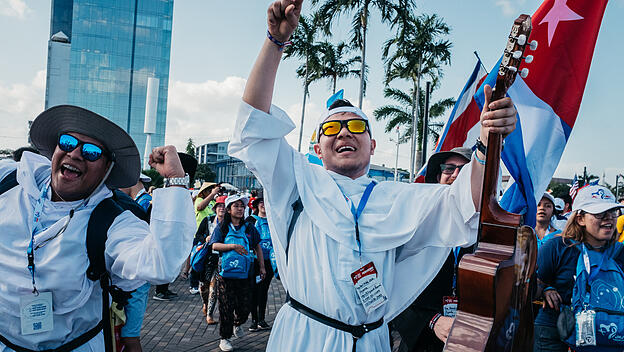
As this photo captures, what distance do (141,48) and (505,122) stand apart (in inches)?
3630

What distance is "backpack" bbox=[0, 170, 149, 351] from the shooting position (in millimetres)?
2189

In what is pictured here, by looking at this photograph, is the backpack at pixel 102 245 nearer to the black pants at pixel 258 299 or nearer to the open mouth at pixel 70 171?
the open mouth at pixel 70 171

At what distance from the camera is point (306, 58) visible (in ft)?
86.2

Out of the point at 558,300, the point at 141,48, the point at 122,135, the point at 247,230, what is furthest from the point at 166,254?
the point at 141,48

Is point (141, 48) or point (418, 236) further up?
point (141, 48)

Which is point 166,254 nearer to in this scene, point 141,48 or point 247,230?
point 247,230

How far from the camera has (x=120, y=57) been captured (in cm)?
8306

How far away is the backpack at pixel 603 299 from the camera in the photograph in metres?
3.17

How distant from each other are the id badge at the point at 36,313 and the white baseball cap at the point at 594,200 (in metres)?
3.72

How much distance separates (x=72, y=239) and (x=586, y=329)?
3.45 m

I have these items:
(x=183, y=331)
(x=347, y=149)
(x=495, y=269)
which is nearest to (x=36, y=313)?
(x=347, y=149)

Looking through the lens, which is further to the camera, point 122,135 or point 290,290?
point 122,135

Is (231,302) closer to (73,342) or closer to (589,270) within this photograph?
(73,342)

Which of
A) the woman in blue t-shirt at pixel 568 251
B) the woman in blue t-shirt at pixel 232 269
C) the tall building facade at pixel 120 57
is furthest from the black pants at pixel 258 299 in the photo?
the tall building facade at pixel 120 57
